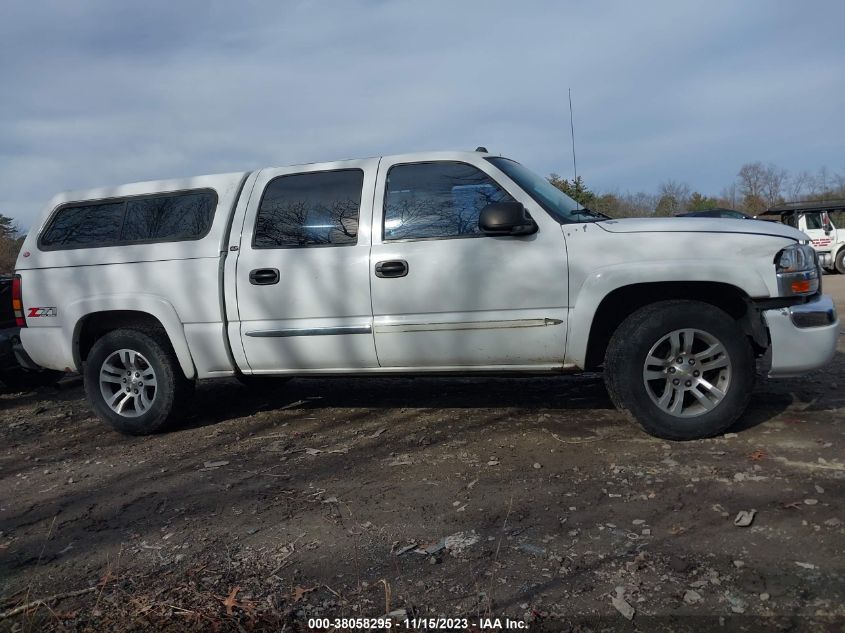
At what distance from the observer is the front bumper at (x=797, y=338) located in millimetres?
3973

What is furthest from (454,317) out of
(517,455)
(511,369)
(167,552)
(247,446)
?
(167,552)

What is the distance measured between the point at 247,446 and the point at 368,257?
5.31ft

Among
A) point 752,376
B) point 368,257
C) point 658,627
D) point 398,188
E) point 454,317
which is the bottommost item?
point 658,627

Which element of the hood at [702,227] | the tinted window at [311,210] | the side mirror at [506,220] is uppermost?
the tinted window at [311,210]

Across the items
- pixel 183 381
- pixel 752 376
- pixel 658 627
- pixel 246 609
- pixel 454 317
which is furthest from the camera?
pixel 183 381

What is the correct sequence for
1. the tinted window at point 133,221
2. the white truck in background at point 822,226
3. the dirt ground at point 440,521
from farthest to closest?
the white truck in background at point 822,226
the tinted window at point 133,221
the dirt ground at point 440,521

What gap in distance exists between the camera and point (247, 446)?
4816 mm

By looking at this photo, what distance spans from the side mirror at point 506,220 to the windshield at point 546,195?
238 mm

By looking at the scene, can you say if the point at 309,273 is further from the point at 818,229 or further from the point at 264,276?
the point at 818,229

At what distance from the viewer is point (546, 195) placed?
464 centimetres

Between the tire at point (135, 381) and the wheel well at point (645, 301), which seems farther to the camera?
the tire at point (135, 381)

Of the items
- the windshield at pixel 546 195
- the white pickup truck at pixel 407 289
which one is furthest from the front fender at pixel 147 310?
the windshield at pixel 546 195

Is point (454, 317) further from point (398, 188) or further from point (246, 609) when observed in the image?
point (246, 609)

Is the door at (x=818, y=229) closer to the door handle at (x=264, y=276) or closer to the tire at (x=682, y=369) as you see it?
the tire at (x=682, y=369)
